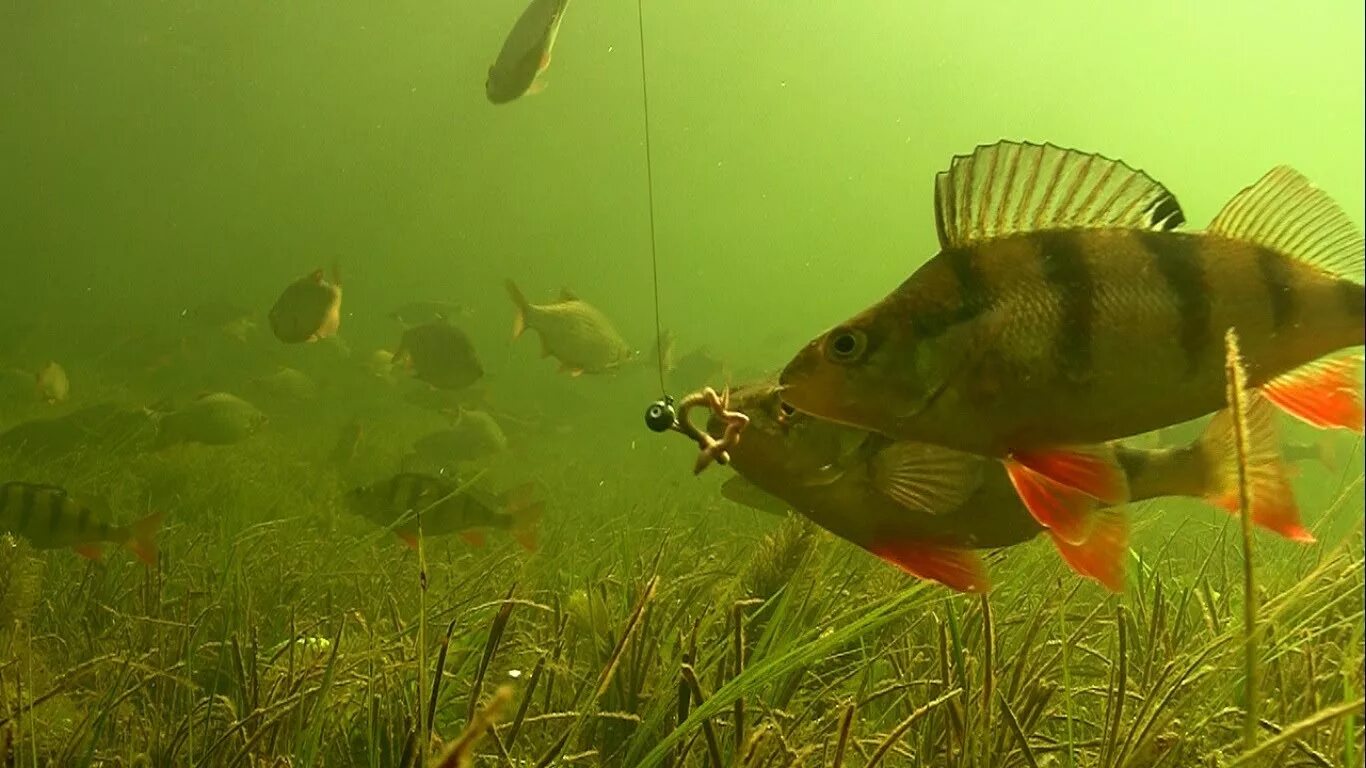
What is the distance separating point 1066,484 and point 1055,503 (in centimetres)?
4

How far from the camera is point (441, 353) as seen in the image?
28.7ft

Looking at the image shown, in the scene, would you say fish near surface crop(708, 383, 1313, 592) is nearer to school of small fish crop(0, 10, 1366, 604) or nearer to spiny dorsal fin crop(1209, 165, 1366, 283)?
school of small fish crop(0, 10, 1366, 604)

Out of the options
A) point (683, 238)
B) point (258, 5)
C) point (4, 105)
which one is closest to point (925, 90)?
point (683, 238)

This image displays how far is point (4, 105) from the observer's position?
72688 millimetres

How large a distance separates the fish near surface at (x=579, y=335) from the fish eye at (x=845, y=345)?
283 inches

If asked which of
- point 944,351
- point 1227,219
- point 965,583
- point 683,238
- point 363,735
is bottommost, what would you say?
point 683,238

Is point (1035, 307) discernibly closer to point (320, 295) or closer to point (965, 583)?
point (965, 583)

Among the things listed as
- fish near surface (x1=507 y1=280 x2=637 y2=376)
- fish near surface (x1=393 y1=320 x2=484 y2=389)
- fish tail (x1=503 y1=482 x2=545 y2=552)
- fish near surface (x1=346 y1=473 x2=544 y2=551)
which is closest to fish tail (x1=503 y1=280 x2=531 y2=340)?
fish near surface (x1=507 y1=280 x2=637 y2=376)

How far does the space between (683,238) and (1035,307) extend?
12126 cm

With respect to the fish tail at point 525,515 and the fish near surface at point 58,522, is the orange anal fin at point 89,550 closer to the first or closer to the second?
the fish near surface at point 58,522

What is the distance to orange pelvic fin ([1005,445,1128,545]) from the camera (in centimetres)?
149

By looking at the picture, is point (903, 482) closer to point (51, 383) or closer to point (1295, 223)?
point (1295, 223)

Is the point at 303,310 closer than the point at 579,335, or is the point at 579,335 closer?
the point at 303,310

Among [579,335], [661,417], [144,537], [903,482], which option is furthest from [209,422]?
[903,482]
